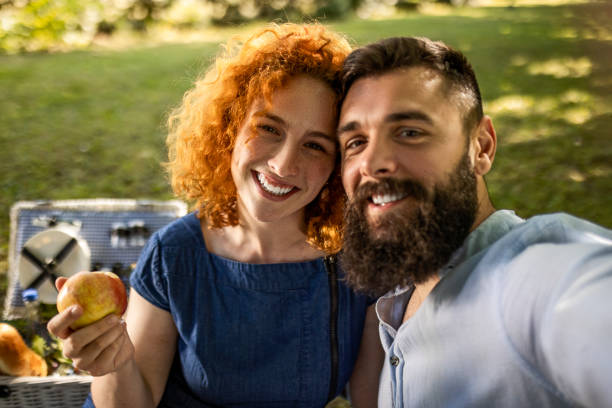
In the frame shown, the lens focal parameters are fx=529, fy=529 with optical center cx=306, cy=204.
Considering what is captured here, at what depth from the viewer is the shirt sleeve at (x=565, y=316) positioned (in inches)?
35.2

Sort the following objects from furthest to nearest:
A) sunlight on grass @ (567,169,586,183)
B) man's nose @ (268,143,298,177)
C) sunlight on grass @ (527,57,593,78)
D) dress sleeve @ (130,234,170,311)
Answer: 1. sunlight on grass @ (527,57,593,78)
2. sunlight on grass @ (567,169,586,183)
3. dress sleeve @ (130,234,170,311)
4. man's nose @ (268,143,298,177)

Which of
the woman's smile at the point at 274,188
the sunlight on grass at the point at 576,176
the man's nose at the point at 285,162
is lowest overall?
the sunlight on grass at the point at 576,176

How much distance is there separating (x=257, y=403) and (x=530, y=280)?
1.22m

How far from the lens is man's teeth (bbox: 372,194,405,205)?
→ 1.41 meters

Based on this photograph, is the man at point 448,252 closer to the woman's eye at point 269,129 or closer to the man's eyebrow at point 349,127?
the man's eyebrow at point 349,127

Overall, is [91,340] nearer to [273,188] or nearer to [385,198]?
[273,188]

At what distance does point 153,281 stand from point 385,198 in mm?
946

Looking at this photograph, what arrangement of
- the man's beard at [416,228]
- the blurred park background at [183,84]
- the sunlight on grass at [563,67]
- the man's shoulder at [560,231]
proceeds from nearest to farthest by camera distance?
the man's shoulder at [560,231]
the man's beard at [416,228]
the blurred park background at [183,84]
the sunlight on grass at [563,67]

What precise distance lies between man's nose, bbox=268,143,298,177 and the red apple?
64 centimetres

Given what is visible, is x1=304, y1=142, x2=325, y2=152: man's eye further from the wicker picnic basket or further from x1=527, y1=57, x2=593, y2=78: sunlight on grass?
x1=527, y1=57, x2=593, y2=78: sunlight on grass

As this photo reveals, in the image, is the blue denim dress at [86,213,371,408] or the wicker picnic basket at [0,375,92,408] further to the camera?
the wicker picnic basket at [0,375,92,408]

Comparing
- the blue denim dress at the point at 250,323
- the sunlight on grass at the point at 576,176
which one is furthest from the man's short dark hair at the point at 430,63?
the sunlight on grass at the point at 576,176

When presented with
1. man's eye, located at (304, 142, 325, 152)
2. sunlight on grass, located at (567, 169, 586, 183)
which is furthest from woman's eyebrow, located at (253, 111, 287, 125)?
sunlight on grass, located at (567, 169, 586, 183)

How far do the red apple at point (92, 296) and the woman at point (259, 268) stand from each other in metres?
0.23
